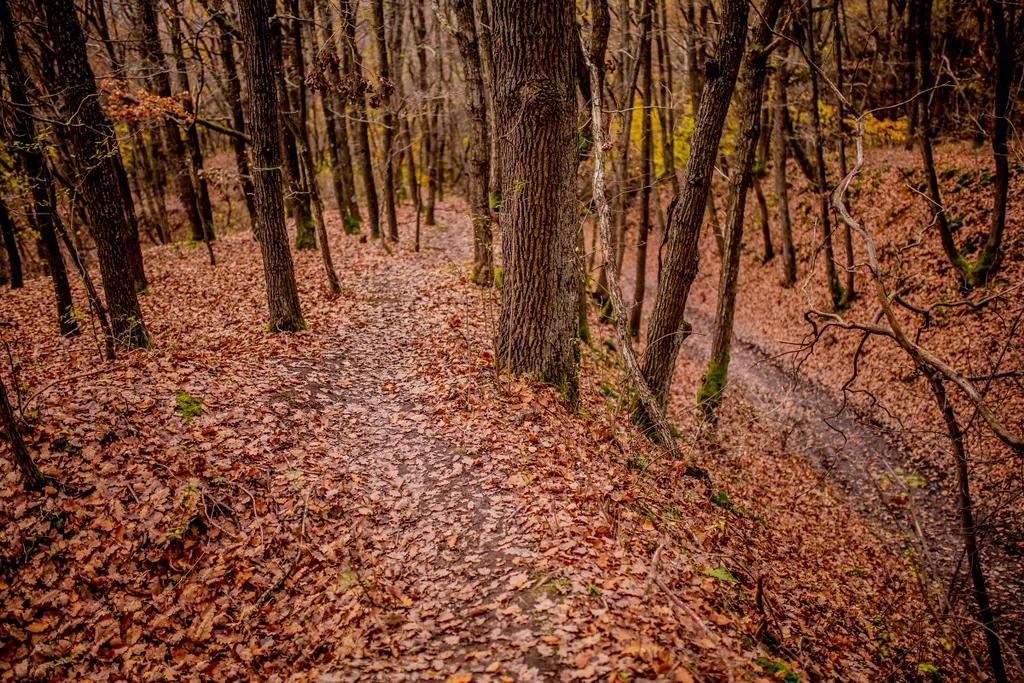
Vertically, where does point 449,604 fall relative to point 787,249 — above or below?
below

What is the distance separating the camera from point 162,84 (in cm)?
1529

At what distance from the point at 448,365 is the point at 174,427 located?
153 inches

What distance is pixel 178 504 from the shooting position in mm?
5055

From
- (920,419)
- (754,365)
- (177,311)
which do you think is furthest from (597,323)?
(177,311)

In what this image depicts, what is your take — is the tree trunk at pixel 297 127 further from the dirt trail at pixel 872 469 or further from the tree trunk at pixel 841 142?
the tree trunk at pixel 841 142

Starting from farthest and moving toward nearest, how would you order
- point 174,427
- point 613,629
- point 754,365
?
point 754,365
point 174,427
point 613,629

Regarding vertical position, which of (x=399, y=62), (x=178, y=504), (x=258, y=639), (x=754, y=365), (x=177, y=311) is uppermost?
(x=399, y=62)

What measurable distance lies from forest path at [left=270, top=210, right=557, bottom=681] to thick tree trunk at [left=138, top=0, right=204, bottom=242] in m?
9.71

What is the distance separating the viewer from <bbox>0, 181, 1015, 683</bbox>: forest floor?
3.96 m

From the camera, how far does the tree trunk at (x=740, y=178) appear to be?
8.15 m

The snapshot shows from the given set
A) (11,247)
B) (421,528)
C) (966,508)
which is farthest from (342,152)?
(966,508)

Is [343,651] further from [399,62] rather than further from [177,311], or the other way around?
[399,62]

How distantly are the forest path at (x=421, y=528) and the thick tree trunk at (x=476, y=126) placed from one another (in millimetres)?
3054

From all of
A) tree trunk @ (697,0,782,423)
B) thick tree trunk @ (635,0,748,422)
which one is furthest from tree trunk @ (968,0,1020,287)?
thick tree trunk @ (635,0,748,422)
